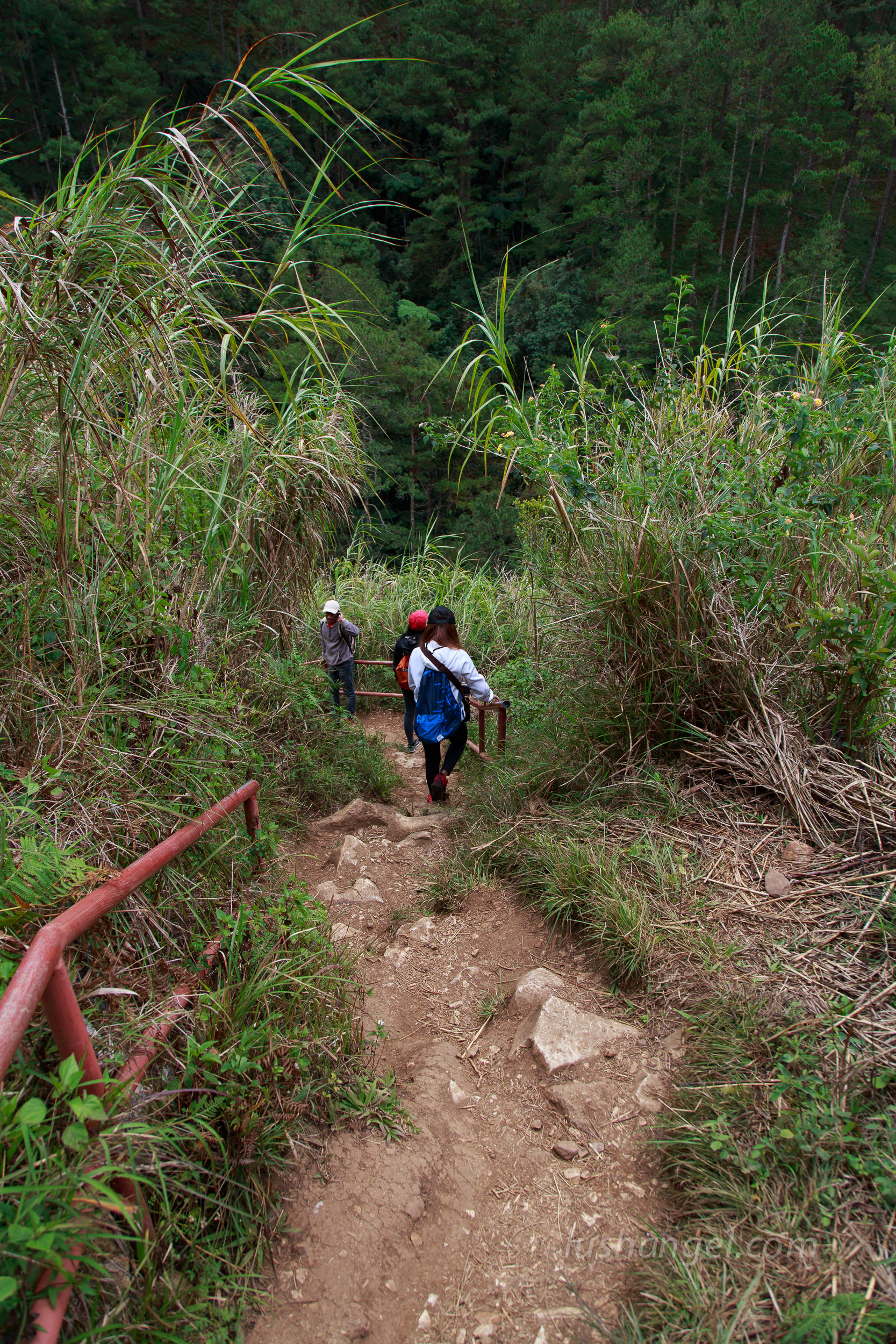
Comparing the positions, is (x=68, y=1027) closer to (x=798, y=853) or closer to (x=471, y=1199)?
(x=471, y=1199)

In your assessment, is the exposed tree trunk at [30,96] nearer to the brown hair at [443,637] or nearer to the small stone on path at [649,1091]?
the brown hair at [443,637]

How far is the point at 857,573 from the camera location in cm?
285

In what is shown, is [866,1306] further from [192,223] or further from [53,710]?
[192,223]

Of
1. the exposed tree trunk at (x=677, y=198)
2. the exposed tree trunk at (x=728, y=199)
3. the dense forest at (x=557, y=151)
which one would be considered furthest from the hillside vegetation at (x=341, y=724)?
the exposed tree trunk at (x=677, y=198)

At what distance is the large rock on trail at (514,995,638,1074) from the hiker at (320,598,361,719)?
4.31 metres

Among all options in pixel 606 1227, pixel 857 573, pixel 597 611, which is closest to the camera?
pixel 606 1227

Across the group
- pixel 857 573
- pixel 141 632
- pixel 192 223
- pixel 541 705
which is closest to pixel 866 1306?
pixel 857 573

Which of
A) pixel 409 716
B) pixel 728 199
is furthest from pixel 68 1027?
pixel 728 199

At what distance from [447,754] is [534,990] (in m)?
2.44

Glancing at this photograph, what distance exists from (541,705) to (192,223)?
262 cm

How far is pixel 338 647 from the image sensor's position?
Result: 6633mm

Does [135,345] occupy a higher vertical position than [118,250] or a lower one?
lower

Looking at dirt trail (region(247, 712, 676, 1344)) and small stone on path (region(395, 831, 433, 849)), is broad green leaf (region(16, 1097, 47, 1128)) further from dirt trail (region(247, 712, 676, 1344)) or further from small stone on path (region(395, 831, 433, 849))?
small stone on path (region(395, 831, 433, 849))

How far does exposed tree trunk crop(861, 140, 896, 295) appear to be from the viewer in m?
28.0
